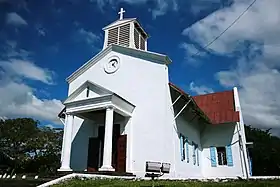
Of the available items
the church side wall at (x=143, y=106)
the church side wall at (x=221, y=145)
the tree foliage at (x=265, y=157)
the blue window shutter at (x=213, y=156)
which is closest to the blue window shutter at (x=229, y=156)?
the church side wall at (x=221, y=145)

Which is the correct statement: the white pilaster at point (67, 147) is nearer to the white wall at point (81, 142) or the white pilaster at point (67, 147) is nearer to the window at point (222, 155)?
the white wall at point (81, 142)

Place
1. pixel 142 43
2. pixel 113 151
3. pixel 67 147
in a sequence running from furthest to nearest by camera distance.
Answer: pixel 142 43, pixel 113 151, pixel 67 147

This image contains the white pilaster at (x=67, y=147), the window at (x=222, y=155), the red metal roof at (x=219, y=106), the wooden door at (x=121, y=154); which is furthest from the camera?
the window at (x=222, y=155)

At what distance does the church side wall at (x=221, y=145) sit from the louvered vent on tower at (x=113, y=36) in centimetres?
1016

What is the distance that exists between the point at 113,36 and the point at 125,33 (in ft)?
3.14

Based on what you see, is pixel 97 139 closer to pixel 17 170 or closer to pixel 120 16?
pixel 120 16

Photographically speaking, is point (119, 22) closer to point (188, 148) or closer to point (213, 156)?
point (188, 148)

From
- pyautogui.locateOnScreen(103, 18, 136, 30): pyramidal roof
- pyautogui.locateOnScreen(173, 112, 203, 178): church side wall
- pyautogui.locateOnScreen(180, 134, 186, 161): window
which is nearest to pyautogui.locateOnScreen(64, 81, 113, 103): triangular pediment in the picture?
pyautogui.locateOnScreen(173, 112, 203, 178): church side wall

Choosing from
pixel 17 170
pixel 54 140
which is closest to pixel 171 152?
pixel 17 170

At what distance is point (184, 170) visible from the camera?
1631cm

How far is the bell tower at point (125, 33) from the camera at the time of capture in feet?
58.6

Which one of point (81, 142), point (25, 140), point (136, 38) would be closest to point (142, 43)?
point (136, 38)

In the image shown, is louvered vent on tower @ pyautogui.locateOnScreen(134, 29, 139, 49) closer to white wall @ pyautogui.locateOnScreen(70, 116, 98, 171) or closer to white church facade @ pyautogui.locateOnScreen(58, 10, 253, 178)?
white church facade @ pyautogui.locateOnScreen(58, 10, 253, 178)

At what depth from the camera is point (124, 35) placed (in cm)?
1816
